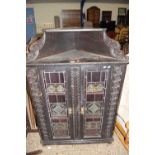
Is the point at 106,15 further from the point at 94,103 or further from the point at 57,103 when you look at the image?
the point at 57,103

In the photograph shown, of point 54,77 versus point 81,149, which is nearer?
point 54,77

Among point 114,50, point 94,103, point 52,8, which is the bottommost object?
point 94,103

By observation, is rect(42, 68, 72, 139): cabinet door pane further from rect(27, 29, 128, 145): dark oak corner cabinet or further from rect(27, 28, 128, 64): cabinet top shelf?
rect(27, 28, 128, 64): cabinet top shelf

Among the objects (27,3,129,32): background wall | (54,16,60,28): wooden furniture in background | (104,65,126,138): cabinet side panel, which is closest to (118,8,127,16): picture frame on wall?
(27,3,129,32): background wall

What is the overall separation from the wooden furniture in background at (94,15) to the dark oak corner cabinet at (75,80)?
81.5 inches

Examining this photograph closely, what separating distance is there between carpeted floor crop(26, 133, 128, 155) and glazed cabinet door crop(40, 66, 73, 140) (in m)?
0.15

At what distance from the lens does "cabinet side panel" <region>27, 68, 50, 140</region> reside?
5.19ft

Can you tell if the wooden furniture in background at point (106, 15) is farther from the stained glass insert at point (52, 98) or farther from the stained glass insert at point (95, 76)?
the stained glass insert at point (52, 98)

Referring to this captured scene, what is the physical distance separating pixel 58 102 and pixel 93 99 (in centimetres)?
37

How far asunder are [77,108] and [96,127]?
384mm

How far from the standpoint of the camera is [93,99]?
5.72 feet

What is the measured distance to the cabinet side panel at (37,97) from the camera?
158 centimetres

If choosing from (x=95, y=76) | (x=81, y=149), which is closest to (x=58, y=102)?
(x=95, y=76)
